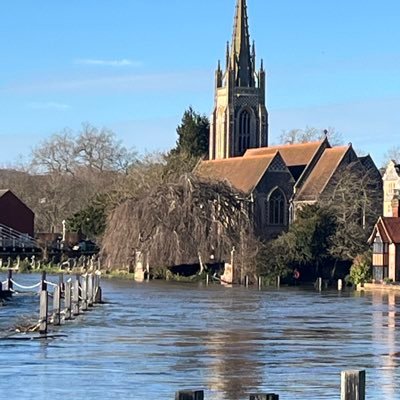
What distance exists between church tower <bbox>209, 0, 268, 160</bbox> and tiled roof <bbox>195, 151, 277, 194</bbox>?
2008cm

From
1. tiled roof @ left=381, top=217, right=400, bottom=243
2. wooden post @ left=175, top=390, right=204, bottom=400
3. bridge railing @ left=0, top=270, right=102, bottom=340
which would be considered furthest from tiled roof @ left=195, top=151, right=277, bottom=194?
wooden post @ left=175, top=390, right=204, bottom=400

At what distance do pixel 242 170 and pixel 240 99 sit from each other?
95.0 feet

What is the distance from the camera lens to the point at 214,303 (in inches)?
2124

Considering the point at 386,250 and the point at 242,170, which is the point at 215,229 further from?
the point at 242,170

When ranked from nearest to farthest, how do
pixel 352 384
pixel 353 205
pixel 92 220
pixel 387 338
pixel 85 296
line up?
pixel 352 384 → pixel 387 338 → pixel 85 296 → pixel 353 205 → pixel 92 220

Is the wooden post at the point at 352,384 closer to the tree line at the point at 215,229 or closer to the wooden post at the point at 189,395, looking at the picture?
the wooden post at the point at 189,395

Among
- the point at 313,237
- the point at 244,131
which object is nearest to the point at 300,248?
the point at 313,237

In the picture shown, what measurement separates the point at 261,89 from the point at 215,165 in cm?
2588

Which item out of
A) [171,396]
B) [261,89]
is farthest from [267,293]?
[261,89]

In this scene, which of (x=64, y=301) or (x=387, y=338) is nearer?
(x=387, y=338)

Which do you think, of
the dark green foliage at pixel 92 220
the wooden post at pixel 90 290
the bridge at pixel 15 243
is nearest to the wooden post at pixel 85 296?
the wooden post at pixel 90 290

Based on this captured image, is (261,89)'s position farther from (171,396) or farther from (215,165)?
(171,396)

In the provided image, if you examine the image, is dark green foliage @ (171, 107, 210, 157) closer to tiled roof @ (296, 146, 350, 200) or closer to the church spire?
the church spire

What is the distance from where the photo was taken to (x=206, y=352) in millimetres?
29516
